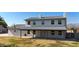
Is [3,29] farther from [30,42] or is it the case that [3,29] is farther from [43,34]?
[43,34]

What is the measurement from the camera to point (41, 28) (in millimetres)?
5277

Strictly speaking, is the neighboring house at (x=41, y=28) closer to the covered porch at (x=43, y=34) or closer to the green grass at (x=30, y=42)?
the covered porch at (x=43, y=34)

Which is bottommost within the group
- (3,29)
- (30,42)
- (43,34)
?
(30,42)

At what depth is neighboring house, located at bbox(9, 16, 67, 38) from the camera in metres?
5.25

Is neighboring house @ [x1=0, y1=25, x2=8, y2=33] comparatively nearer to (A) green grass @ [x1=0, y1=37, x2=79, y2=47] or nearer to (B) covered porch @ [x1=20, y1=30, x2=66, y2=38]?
(A) green grass @ [x1=0, y1=37, x2=79, y2=47]

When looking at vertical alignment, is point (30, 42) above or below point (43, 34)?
below

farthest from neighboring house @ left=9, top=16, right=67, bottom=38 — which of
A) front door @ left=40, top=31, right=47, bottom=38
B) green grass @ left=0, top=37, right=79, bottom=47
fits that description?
green grass @ left=0, top=37, right=79, bottom=47

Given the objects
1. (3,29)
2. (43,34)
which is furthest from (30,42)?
(3,29)
